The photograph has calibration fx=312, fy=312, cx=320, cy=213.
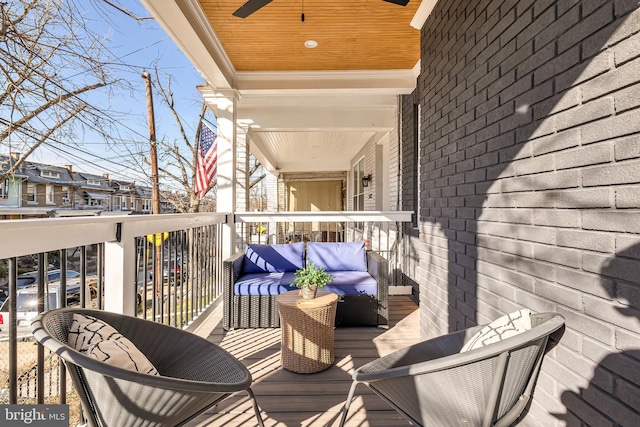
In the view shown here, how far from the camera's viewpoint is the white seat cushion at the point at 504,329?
120 cm

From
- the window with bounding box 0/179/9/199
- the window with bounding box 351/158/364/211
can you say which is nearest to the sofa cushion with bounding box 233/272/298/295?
the window with bounding box 0/179/9/199

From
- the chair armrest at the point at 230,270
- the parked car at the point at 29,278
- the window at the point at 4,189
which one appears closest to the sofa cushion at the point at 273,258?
the chair armrest at the point at 230,270

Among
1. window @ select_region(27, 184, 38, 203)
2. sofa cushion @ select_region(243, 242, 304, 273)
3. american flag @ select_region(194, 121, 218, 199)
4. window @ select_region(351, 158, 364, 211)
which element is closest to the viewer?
sofa cushion @ select_region(243, 242, 304, 273)

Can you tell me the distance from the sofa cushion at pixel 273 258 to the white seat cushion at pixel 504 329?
7.73 feet

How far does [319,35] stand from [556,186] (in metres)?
2.80

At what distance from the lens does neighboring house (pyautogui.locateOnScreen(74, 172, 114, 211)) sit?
11595 mm

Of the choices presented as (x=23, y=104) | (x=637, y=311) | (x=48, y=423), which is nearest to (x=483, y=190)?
(x=637, y=311)

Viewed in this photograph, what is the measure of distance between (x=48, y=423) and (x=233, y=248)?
2.97 metres

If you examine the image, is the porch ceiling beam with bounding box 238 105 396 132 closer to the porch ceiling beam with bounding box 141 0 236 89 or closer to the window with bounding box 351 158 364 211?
the porch ceiling beam with bounding box 141 0 236 89

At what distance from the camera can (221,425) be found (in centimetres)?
178

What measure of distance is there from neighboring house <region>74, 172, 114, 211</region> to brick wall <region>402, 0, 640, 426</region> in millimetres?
12479

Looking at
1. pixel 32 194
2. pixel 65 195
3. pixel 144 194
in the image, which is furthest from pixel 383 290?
pixel 144 194

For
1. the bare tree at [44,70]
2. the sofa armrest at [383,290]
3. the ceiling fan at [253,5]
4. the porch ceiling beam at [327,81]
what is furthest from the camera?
the porch ceiling beam at [327,81]

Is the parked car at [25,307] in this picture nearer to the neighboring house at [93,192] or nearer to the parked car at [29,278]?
the parked car at [29,278]
